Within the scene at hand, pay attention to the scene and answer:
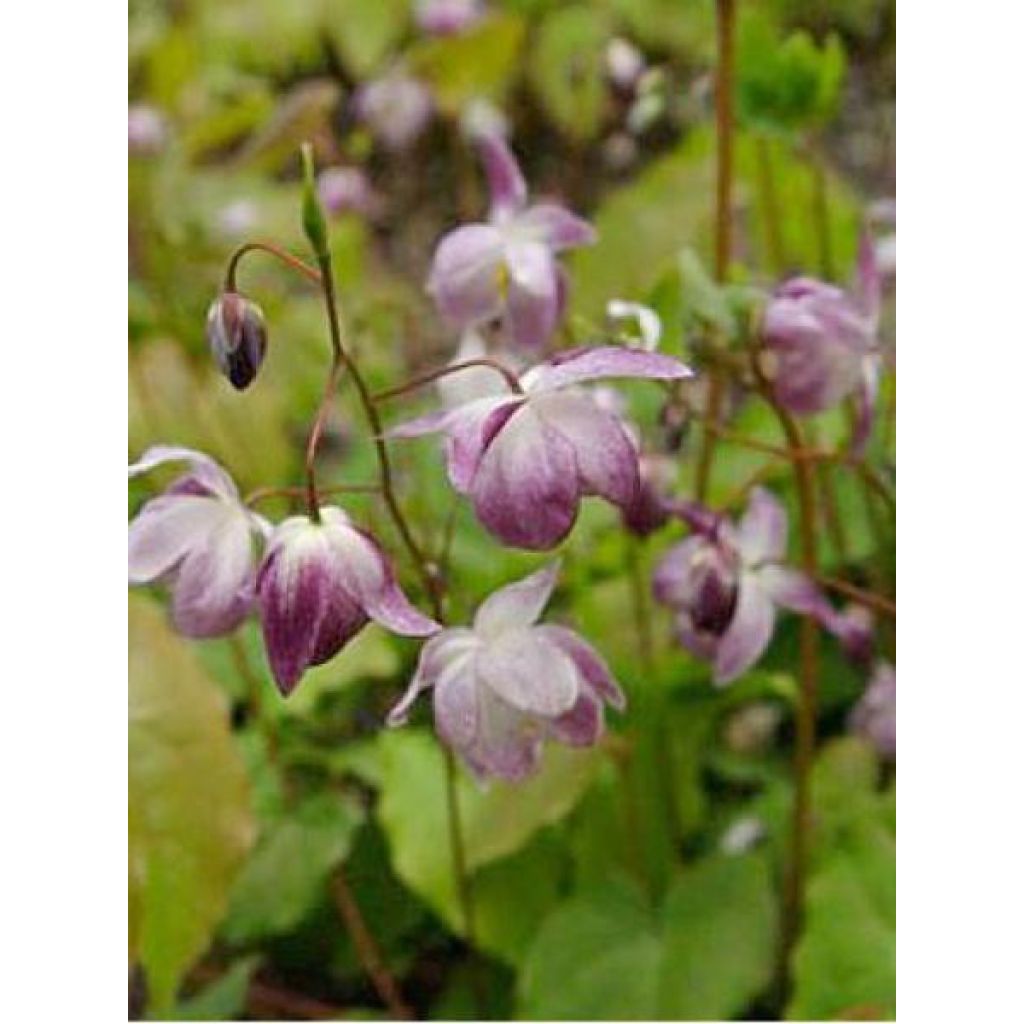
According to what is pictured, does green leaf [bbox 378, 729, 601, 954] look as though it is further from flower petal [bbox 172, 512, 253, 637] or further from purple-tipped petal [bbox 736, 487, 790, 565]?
flower petal [bbox 172, 512, 253, 637]

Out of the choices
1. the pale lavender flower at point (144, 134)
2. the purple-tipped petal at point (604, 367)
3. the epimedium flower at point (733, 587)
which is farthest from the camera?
the pale lavender flower at point (144, 134)

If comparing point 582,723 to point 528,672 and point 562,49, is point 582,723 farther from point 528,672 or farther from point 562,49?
point 562,49

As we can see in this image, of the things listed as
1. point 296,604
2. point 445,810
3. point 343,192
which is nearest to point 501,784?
point 445,810

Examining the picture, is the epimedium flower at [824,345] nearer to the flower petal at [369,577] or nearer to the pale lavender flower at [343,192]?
the flower petal at [369,577]

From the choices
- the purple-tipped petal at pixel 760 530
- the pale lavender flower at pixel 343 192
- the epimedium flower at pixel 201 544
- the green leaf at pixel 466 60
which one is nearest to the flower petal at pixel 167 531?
the epimedium flower at pixel 201 544
